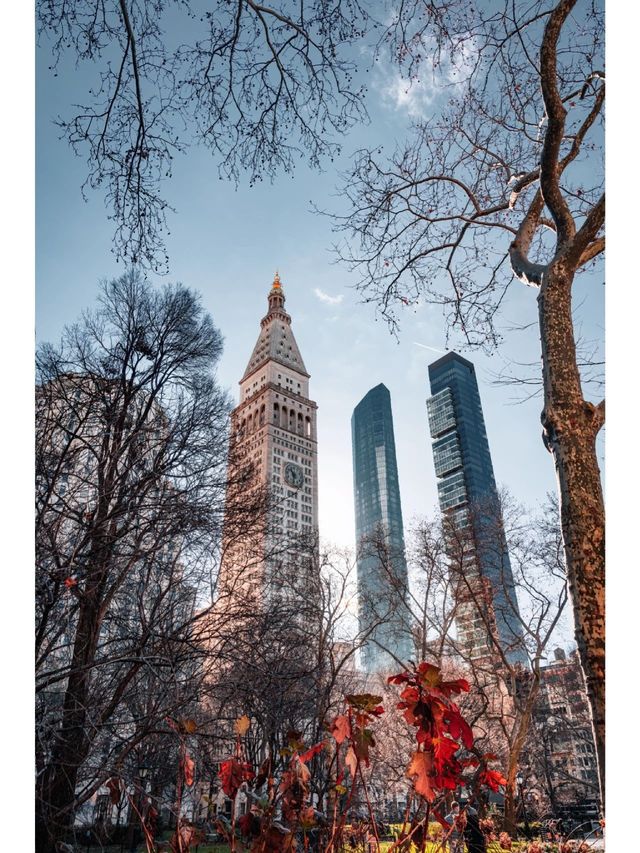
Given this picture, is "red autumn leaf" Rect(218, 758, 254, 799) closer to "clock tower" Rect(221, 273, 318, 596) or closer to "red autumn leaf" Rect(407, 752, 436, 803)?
"red autumn leaf" Rect(407, 752, 436, 803)

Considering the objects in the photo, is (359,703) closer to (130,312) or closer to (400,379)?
(400,379)

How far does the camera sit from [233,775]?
135 cm

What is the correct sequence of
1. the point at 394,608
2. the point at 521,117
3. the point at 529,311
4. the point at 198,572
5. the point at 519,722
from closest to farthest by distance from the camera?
the point at 521,117 < the point at 529,311 < the point at 198,572 < the point at 519,722 < the point at 394,608

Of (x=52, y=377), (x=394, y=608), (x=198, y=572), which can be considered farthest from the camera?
(x=394, y=608)

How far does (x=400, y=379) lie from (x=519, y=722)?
7.96 metres

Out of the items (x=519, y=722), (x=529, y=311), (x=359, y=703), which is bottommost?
(x=519, y=722)

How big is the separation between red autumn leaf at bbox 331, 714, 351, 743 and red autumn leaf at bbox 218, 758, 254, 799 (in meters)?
0.35

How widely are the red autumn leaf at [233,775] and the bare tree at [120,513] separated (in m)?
1.83

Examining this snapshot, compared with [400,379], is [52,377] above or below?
above

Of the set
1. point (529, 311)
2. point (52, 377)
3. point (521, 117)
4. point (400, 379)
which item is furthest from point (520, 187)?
point (52, 377)

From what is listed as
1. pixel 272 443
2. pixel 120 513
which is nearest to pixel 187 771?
pixel 120 513

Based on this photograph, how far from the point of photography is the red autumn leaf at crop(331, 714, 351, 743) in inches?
45.3

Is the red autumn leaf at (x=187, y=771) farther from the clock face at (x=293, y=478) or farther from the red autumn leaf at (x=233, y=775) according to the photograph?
the clock face at (x=293, y=478)

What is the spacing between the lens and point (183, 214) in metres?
2.68
